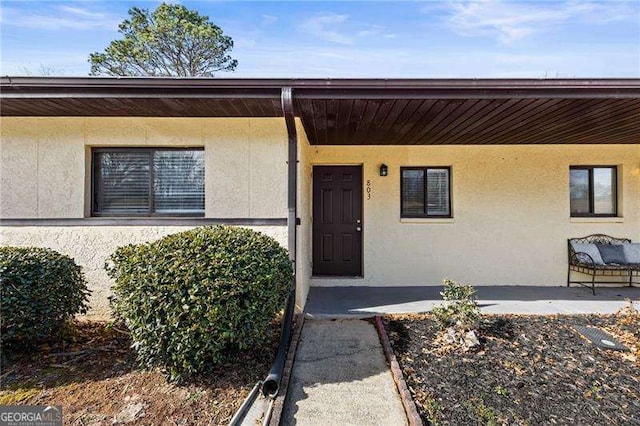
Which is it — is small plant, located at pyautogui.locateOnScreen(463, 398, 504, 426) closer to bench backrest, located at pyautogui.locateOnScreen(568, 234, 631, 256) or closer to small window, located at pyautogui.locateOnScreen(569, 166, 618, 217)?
bench backrest, located at pyautogui.locateOnScreen(568, 234, 631, 256)

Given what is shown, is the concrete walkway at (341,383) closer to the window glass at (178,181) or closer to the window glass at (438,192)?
the window glass at (178,181)

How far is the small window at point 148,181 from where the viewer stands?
441 cm

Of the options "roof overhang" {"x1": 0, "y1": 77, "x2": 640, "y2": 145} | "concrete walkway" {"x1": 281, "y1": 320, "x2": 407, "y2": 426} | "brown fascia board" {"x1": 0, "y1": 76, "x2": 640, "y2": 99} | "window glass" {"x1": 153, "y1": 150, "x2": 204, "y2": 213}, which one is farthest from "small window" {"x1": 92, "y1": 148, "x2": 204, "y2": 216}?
"concrete walkway" {"x1": 281, "y1": 320, "x2": 407, "y2": 426}

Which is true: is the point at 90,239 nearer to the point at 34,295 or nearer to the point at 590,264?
the point at 34,295

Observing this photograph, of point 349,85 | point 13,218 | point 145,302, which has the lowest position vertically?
point 145,302

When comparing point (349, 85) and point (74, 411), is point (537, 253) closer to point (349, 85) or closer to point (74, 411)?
point (349, 85)

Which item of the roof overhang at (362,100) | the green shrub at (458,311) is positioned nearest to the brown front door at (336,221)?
the roof overhang at (362,100)

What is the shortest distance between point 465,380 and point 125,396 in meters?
2.85

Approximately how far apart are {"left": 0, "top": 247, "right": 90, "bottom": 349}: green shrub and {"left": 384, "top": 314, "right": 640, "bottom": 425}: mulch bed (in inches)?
138

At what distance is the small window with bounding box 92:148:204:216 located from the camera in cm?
441

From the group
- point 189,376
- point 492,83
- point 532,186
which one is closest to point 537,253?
point 532,186

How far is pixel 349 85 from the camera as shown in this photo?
11.2ft

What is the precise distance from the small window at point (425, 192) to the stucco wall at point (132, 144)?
2.70 m

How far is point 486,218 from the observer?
19.0 ft
